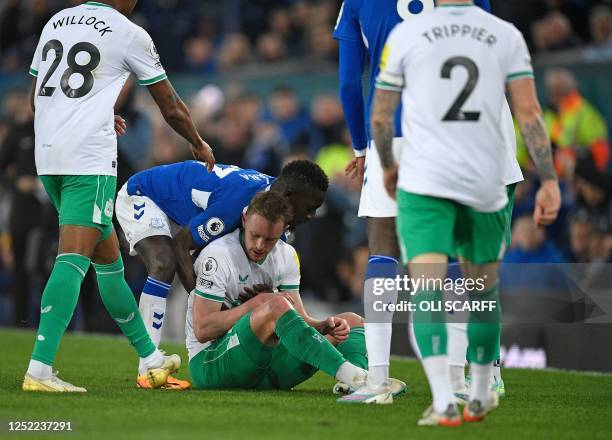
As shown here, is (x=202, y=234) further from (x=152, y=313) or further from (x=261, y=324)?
(x=261, y=324)

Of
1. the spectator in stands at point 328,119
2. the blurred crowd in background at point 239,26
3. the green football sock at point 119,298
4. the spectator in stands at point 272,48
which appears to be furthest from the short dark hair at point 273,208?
the spectator in stands at point 272,48

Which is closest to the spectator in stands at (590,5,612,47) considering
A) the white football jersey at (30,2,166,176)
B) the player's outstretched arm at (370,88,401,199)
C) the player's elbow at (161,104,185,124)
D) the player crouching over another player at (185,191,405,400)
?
the player crouching over another player at (185,191,405,400)

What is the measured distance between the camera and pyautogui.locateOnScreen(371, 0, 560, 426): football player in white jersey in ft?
17.7

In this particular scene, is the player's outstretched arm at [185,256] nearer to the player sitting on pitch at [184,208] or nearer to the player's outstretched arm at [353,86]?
the player sitting on pitch at [184,208]

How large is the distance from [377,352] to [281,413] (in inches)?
33.4

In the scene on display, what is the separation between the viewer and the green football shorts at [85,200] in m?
6.64

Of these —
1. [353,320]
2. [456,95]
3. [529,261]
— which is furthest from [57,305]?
[529,261]

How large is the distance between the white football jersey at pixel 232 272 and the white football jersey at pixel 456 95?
197 cm

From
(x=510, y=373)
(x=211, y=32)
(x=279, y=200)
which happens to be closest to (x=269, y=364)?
(x=279, y=200)

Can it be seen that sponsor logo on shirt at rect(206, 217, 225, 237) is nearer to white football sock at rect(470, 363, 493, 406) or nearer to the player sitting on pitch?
the player sitting on pitch

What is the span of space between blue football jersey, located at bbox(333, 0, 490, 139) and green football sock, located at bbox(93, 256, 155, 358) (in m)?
1.69

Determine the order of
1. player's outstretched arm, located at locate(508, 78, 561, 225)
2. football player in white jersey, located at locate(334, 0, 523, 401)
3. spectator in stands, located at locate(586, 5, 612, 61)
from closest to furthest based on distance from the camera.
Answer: player's outstretched arm, located at locate(508, 78, 561, 225)
football player in white jersey, located at locate(334, 0, 523, 401)
spectator in stands, located at locate(586, 5, 612, 61)

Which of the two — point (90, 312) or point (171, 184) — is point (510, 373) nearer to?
point (171, 184)

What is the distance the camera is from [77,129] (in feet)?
21.9
